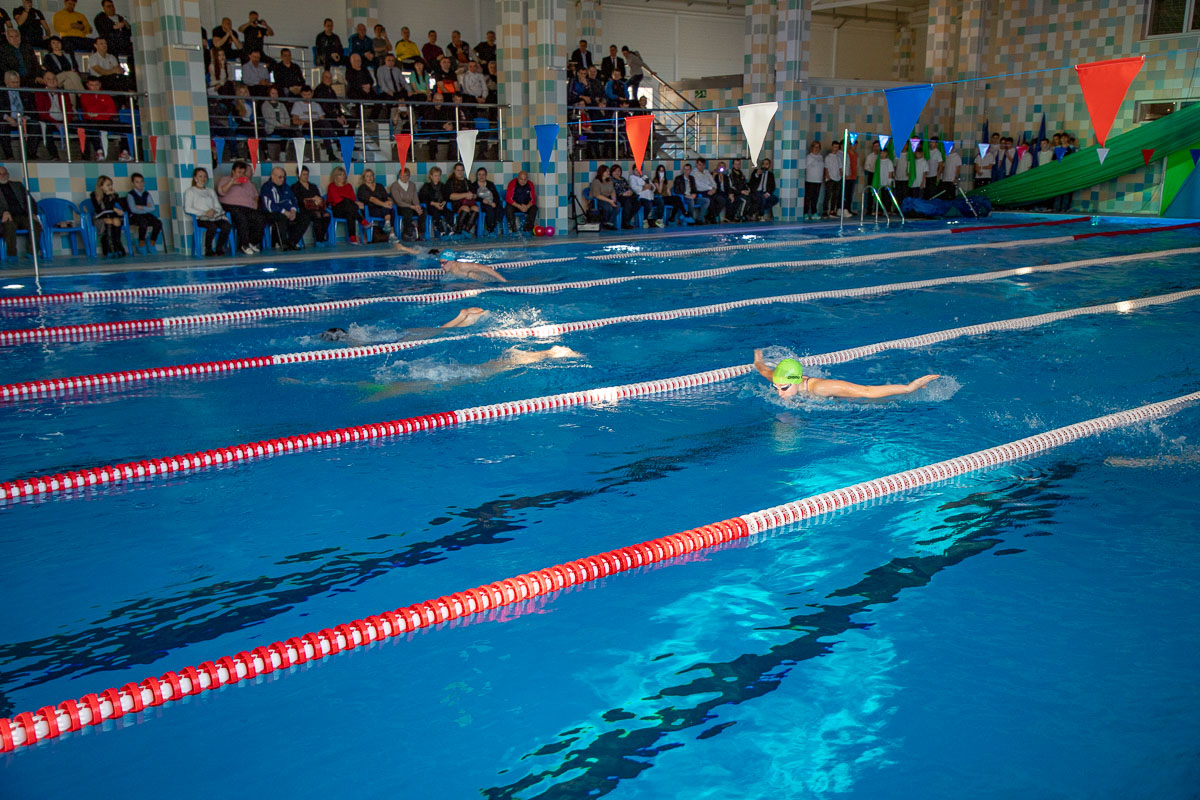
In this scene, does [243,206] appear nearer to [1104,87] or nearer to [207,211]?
[207,211]

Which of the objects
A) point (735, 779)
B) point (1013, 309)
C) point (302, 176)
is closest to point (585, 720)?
point (735, 779)

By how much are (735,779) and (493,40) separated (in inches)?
638

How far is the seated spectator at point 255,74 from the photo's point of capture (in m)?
13.1

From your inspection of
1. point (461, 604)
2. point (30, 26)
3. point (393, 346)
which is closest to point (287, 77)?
point (30, 26)

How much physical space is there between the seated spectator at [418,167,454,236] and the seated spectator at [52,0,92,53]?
4.51 m

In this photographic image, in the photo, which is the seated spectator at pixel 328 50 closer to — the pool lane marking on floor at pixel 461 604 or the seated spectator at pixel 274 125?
the seated spectator at pixel 274 125

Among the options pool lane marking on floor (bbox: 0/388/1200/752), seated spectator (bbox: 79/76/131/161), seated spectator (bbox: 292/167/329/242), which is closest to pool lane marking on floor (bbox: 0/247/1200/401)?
pool lane marking on floor (bbox: 0/388/1200/752)

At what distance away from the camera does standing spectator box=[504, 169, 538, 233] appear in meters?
14.6

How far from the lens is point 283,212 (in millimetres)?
12508

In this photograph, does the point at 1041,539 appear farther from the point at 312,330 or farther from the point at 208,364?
the point at 312,330

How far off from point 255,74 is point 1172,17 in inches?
634

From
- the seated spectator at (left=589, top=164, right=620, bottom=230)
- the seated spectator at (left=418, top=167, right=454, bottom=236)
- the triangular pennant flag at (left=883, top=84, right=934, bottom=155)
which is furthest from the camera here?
the seated spectator at (left=589, top=164, right=620, bottom=230)

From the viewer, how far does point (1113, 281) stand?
10523mm

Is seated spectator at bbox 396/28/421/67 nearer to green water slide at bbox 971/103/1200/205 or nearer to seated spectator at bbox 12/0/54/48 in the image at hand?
seated spectator at bbox 12/0/54/48
